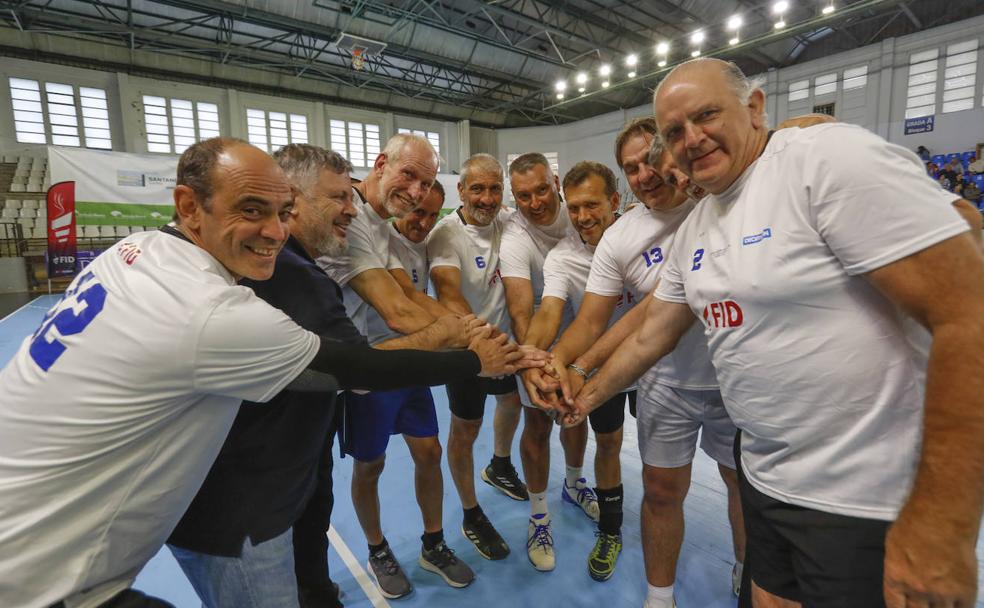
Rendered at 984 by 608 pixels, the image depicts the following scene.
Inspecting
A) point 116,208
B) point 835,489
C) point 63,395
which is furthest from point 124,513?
point 116,208

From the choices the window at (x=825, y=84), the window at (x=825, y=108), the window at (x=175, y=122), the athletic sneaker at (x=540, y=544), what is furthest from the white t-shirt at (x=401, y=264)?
the window at (x=825, y=84)

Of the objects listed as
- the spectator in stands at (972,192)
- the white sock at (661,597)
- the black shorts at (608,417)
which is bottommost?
the white sock at (661,597)

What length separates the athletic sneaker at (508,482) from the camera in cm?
350

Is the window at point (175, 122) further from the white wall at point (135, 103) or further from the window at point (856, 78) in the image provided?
the window at point (856, 78)

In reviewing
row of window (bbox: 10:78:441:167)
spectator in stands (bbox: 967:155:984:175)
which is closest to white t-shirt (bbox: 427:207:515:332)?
row of window (bbox: 10:78:441:167)

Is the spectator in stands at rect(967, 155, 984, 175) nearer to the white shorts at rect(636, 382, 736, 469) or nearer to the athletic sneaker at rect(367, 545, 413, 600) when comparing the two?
the white shorts at rect(636, 382, 736, 469)

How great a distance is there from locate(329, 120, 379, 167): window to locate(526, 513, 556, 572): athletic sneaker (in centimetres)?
1884

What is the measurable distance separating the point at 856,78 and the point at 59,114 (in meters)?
26.0

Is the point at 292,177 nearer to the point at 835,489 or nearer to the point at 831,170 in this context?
the point at 831,170

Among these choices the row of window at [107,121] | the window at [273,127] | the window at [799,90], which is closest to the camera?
the row of window at [107,121]

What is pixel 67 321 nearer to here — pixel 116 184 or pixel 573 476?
pixel 573 476

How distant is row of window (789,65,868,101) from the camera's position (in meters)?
16.0

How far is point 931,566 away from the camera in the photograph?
3.26ft

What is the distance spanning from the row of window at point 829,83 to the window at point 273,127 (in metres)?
18.6
